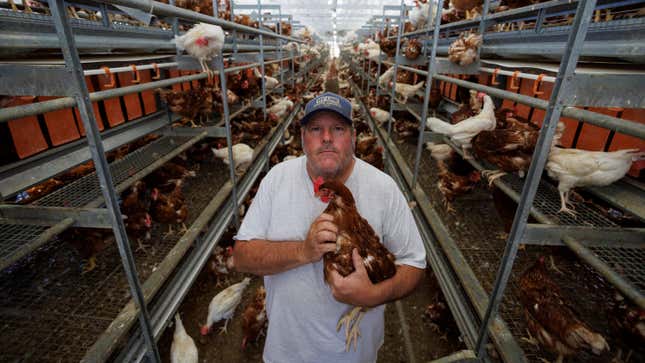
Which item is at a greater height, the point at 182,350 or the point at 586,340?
the point at 586,340

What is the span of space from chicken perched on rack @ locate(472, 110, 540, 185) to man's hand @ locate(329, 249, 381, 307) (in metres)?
1.74

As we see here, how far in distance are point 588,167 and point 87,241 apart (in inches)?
133

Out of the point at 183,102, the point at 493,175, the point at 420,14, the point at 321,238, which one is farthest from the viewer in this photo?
the point at 420,14

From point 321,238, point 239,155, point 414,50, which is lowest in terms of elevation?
point 239,155

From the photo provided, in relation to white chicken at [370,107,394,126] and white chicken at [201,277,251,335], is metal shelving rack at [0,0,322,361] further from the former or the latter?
white chicken at [370,107,394,126]

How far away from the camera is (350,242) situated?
121 cm

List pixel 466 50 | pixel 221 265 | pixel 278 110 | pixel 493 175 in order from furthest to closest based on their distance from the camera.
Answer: pixel 278 110
pixel 221 265
pixel 466 50
pixel 493 175

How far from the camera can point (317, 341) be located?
4.31 ft

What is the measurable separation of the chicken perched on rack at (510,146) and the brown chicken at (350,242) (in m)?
1.57

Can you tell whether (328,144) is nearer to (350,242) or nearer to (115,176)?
(350,242)

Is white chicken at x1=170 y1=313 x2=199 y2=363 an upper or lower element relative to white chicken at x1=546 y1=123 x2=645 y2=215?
lower

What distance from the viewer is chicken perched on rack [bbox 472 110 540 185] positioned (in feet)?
7.01

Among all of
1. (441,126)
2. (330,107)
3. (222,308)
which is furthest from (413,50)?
(222,308)

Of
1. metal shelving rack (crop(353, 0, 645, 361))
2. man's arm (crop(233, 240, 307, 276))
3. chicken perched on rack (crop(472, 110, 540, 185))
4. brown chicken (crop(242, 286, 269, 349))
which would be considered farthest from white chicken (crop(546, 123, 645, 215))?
brown chicken (crop(242, 286, 269, 349))
